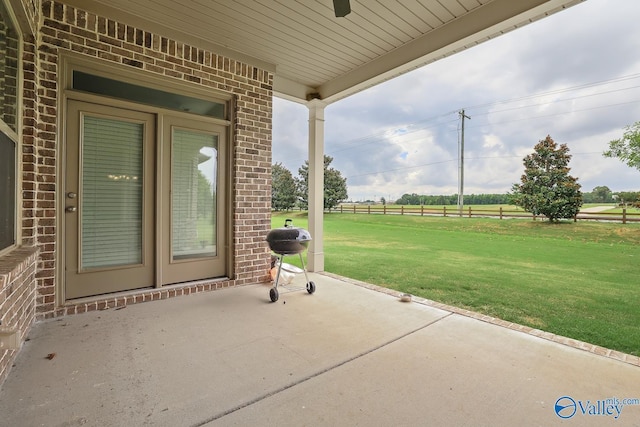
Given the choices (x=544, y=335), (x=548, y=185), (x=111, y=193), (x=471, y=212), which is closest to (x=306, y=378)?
(x=544, y=335)

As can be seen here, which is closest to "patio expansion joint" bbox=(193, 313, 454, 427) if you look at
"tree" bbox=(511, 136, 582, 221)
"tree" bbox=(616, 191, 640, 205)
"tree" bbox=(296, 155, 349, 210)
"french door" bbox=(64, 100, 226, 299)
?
"french door" bbox=(64, 100, 226, 299)

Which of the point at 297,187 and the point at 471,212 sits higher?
the point at 297,187

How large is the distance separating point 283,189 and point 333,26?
1575 centimetres

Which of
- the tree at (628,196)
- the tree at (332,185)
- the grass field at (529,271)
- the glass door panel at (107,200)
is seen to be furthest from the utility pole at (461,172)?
the glass door panel at (107,200)

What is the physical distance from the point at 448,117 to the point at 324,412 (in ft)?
61.6

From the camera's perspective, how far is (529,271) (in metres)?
5.45

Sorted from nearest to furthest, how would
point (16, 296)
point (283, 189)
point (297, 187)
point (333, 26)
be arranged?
point (16, 296) < point (333, 26) < point (283, 189) < point (297, 187)

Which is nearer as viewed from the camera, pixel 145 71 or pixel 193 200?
pixel 145 71

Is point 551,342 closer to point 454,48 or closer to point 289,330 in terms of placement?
point 289,330

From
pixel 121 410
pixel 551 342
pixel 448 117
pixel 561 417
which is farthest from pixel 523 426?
pixel 448 117

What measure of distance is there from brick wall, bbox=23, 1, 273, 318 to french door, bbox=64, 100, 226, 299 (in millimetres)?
169

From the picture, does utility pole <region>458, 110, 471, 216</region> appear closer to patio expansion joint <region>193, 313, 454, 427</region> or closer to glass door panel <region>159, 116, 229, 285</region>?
glass door panel <region>159, 116, 229, 285</region>

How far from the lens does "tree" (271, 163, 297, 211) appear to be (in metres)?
18.2

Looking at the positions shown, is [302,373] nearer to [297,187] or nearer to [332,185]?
[297,187]
